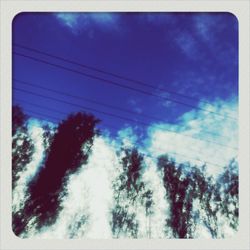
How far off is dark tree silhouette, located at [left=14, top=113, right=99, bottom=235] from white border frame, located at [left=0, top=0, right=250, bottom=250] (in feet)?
0.85

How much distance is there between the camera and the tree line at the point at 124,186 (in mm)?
2926

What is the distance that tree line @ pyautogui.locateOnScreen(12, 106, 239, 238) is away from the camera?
293 centimetres

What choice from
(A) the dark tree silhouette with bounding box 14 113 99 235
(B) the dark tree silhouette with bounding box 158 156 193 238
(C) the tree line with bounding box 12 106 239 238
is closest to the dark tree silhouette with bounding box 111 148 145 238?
(C) the tree line with bounding box 12 106 239 238

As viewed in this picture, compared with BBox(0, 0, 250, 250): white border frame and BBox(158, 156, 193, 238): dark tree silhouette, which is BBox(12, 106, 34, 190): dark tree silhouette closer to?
BBox(0, 0, 250, 250): white border frame

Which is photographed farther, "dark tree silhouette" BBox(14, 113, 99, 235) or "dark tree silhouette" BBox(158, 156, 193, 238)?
"dark tree silhouette" BBox(158, 156, 193, 238)

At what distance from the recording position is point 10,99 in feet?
9.21

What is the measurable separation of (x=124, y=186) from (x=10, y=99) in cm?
149

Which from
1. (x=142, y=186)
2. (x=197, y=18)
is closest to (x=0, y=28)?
(x=197, y=18)

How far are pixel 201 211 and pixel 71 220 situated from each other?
54.3 inches

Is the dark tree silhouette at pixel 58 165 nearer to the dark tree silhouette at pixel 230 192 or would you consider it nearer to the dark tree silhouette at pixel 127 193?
the dark tree silhouette at pixel 127 193

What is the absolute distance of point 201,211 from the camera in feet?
10.5

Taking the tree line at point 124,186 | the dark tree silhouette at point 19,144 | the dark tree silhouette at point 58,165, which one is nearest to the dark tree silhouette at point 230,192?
the tree line at point 124,186

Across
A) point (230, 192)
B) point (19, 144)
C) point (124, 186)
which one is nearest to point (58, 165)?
point (19, 144)

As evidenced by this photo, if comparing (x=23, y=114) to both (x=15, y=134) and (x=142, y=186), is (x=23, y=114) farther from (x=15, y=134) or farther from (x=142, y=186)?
(x=142, y=186)
